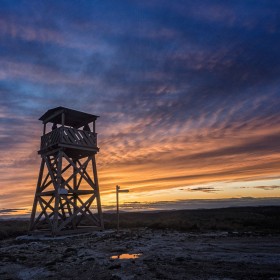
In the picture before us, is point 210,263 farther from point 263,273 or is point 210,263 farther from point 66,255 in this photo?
point 66,255

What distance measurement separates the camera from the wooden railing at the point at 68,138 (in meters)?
19.5

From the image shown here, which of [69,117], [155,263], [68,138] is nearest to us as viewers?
[155,263]

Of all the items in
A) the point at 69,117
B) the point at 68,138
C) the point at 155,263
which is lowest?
the point at 155,263

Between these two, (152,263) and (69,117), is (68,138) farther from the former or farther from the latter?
(152,263)

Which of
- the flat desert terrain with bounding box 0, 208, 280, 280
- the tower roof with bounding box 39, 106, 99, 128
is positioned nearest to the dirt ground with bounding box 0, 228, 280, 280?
the flat desert terrain with bounding box 0, 208, 280, 280

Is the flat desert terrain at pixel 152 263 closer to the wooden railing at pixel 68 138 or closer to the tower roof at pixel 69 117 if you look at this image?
the wooden railing at pixel 68 138

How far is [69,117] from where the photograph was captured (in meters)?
21.8

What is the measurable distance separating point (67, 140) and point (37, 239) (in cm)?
675

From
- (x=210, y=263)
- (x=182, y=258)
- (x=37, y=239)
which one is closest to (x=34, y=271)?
(x=182, y=258)

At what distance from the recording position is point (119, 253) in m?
11.0

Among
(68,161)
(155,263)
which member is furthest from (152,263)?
(68,161)

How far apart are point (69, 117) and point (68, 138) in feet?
8.61

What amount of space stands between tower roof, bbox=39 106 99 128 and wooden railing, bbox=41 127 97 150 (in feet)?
4.37

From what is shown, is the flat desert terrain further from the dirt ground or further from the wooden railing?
the wooden railing
